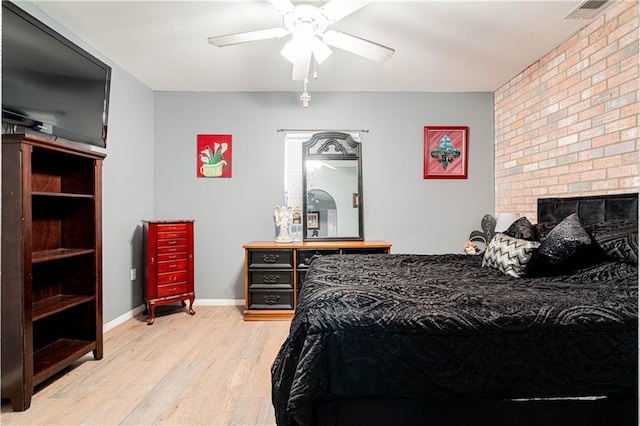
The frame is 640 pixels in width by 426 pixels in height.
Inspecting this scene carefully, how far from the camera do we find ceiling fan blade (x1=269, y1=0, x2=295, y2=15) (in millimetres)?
2047

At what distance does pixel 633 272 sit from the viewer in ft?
5.99

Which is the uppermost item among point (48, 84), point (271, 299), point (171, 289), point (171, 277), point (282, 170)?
point (48, 84)

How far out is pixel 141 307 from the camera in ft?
12.9

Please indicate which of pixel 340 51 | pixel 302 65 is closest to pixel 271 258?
pixel 302 65

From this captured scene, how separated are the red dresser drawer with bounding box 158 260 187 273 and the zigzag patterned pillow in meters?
2.78

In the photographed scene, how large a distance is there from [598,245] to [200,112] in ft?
12.5

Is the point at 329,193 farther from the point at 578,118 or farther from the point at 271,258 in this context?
the point at 578,118

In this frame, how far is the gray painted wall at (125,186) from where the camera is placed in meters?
3.38

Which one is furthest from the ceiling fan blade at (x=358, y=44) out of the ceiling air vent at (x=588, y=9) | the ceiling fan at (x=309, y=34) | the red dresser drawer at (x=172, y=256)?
the red dresser drawer at (x=172, y=256)

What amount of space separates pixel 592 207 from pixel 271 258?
2700mm

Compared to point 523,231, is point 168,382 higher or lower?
lower

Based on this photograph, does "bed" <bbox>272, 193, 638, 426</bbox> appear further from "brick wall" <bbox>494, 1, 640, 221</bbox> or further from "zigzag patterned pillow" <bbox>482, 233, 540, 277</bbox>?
"brick wall" <bbox>494, 1, 640, 221</bbox>

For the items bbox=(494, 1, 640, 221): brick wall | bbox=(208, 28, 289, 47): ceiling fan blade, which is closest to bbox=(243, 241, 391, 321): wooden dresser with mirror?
bbox=(494, 1, 640, 221): brick wall

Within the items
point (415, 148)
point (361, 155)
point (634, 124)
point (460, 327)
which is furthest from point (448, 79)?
point (460, 327)
